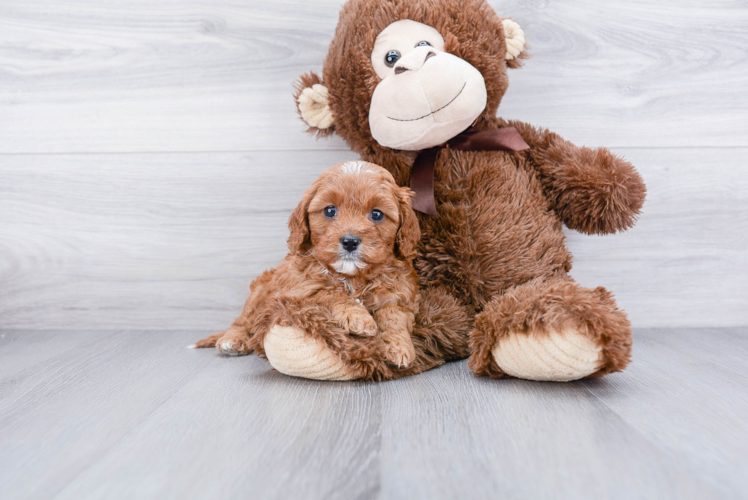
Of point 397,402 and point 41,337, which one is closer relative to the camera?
point 397,402

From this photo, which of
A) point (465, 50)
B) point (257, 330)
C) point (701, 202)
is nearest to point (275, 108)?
point (465, 50)

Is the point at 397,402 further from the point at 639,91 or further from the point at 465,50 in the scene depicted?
the point at 639,91

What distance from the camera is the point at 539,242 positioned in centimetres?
104

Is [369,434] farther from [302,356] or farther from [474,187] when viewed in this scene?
[474,187]

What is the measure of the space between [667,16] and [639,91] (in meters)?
0.20

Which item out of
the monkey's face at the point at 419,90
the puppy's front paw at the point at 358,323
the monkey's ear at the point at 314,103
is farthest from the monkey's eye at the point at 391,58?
the puppy's front paw at the point at 358,323

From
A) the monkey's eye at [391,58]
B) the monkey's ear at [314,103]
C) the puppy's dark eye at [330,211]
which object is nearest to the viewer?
the puppy's dark eye at [330,211]

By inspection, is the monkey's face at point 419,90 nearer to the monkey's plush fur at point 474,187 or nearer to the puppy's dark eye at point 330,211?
the monkey's plush fur at point 474,187

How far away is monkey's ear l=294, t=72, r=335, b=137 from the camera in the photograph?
3.65 ft

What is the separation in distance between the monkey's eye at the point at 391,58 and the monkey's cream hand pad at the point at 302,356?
548 mm

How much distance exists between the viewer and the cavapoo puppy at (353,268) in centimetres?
87

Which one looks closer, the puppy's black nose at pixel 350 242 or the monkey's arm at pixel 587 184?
the puppy's black nose at pixel 350 242

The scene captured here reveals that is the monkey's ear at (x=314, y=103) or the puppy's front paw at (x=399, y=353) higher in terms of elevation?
the monkey's ear at (x=314, y=103)

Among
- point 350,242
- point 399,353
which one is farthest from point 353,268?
point 399,353
